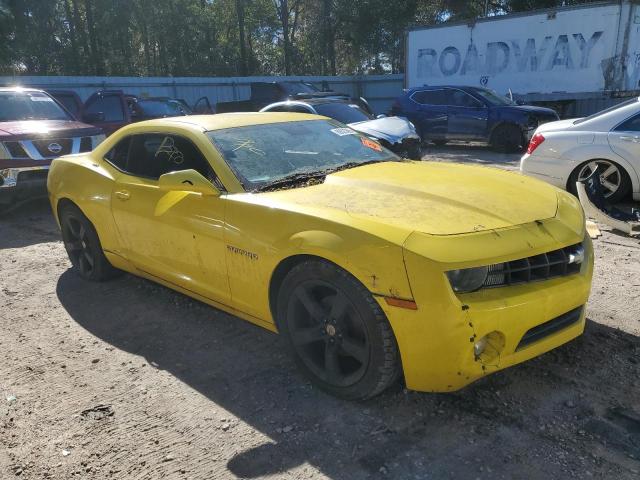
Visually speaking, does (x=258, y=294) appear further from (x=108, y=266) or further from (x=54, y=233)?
(x=54, y=233)

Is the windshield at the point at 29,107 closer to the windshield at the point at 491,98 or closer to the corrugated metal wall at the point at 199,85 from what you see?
the corrugated metal wall at the point at 199,85

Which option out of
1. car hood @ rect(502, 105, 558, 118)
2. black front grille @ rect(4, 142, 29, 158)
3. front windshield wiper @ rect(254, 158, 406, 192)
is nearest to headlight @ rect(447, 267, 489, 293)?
front windshield wiper @ rect(254, 158, 406, 192)

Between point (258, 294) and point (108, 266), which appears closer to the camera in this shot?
point (258, 294)

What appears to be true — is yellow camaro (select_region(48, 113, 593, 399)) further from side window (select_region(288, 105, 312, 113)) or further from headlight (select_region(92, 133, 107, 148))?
side window (select_region(288, 105, 312, 113))

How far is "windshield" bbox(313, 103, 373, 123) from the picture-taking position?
11065 millimetres

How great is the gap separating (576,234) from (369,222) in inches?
45.1

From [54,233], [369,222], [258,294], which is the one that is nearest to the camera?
[369,222]

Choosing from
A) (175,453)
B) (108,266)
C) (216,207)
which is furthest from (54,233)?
(175,453)

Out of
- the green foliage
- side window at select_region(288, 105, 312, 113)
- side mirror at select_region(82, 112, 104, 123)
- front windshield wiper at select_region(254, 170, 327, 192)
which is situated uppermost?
the green foliage

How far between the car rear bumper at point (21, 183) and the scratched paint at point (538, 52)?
560 inches

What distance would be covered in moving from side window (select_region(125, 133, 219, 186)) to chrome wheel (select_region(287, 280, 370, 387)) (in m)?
1.03

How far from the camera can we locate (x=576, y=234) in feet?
9.43

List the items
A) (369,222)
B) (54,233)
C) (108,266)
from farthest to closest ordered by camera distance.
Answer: (54,233) < (108,266) < (369,222)

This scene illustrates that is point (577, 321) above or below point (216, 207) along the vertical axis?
below
